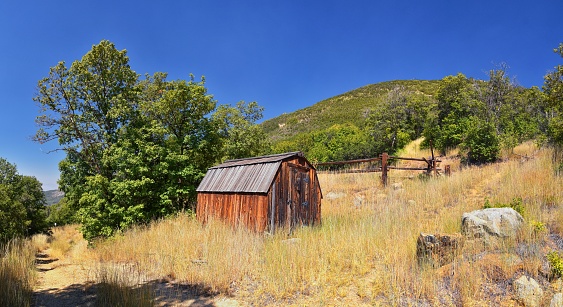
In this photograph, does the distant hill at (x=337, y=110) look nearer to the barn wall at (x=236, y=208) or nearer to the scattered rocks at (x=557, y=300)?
the barn wall at (x=236, y=208)

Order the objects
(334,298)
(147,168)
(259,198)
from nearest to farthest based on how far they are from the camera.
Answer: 1. (334,298)
2. (259,198)
3. (147,168)

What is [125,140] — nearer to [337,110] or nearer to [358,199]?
[358,199]

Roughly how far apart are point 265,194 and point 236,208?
1646 millimetres

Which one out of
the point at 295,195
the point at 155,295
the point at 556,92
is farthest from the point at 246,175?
the point at 556,92

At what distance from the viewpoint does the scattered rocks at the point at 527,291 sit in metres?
4.65

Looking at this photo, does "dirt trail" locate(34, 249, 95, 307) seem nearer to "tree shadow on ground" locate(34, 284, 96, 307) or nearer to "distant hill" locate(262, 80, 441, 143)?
"tree shadow on ground" locate(34, 284, 96, 307)

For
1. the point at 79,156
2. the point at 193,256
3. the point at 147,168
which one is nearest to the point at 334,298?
the point at 193,256

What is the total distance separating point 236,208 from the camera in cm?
1078

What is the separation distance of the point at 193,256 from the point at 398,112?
86.6ft

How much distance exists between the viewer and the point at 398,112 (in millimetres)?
29469

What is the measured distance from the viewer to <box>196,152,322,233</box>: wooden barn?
32.4ft

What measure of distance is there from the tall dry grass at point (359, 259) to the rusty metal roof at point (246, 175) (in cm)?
157

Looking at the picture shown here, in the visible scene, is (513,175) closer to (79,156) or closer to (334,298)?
(334,298)

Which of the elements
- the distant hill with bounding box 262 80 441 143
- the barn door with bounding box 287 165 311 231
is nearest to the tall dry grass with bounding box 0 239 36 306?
the barn door with bounding box 287 165 311 231
